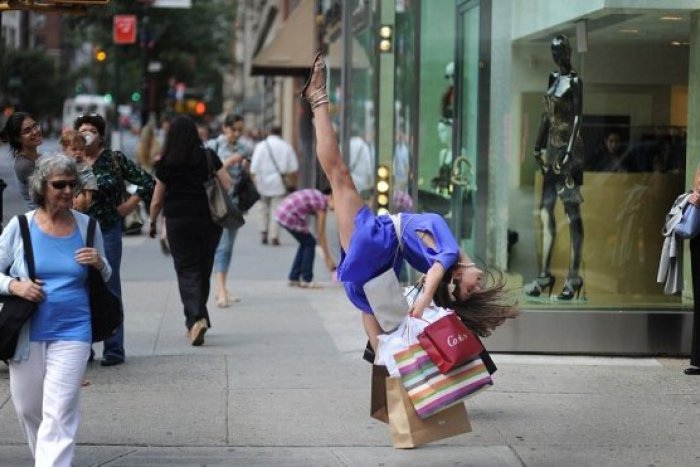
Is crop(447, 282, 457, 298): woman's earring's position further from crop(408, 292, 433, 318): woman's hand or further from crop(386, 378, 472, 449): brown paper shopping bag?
crop(386, 378, 472, 449): brown paper shopping bag

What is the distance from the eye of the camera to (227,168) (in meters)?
12.7

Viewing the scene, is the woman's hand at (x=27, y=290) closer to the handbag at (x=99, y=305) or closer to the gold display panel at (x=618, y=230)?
the handbag at (x=99, y=305)

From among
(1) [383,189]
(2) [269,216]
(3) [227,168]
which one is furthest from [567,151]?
(2) [269,216]

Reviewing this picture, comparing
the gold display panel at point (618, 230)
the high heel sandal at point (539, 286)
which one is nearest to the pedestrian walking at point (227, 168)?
the high heel sandal at point (539, 286)

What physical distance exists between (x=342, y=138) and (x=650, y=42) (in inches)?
206

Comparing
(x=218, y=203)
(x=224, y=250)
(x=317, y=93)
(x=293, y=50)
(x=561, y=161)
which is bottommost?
(x=224, y=250)

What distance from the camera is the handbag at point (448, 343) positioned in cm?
589

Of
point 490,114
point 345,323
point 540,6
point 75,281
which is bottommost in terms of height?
point 345,323

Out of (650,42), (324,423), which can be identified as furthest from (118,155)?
(650,42)

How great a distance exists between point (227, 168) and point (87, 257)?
7002mm

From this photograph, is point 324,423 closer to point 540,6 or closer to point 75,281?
point 75,281

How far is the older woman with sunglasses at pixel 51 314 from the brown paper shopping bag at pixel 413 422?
57.7 inches

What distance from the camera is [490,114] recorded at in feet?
33.6

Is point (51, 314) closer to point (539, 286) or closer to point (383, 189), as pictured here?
point (539, 286)
